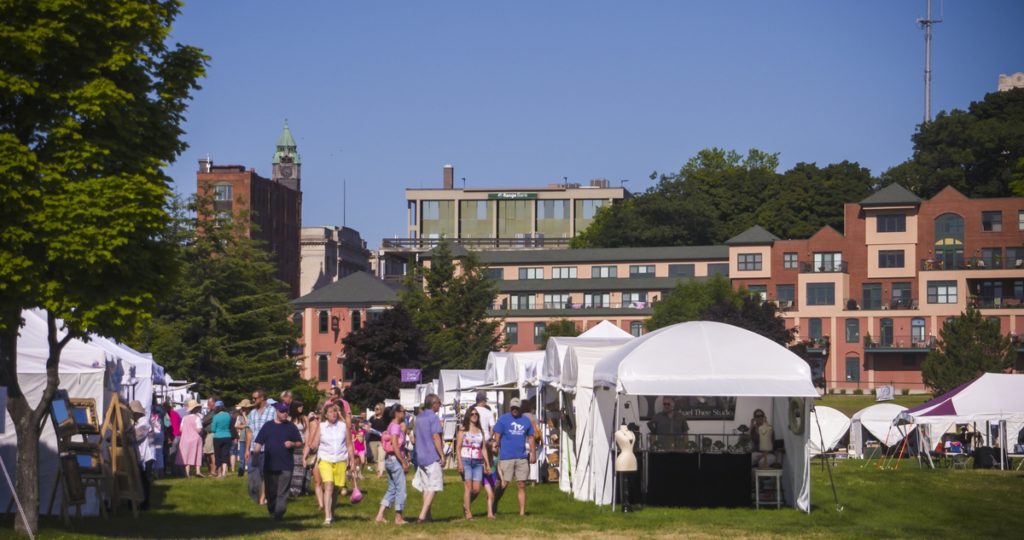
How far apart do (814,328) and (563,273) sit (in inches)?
1051

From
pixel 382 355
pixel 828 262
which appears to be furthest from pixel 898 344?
pixel 382 355

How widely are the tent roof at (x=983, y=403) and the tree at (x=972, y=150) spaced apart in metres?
79.2

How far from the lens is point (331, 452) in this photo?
20.4 metres

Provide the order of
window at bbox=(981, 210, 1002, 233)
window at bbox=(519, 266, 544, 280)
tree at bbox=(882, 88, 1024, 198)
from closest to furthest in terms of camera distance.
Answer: window at bbox=(981, 210, 1002, 233)
tree at bbox=(882, 88, 1024, 198)
window at bbox=(519, 266, 544, 280)

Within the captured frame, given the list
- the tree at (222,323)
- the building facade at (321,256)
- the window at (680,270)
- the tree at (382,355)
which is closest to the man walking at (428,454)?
the tree at (222,323)

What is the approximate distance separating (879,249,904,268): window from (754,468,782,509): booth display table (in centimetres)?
8713

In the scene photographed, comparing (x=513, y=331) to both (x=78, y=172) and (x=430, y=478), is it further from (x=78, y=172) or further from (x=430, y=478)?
(x=78, y=172)

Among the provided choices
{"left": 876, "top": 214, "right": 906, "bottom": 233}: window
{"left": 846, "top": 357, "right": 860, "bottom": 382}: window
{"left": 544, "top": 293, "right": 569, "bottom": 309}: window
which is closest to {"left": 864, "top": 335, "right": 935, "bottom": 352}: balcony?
{"left": 846, "top": 357, "right": 860, "bottom": 382}: window

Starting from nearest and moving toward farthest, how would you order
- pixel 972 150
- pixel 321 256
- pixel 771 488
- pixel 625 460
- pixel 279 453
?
pixel 279 453 < pixel 625 460 < pixel 771 488 < pixel 972 150 < pixel 321 256

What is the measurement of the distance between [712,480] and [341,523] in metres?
6.49

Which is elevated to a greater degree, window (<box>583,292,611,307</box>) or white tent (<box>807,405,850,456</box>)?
Result: window (<box>583,292,611,307</box>)

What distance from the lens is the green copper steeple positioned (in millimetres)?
186250

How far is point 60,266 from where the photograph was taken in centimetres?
1675

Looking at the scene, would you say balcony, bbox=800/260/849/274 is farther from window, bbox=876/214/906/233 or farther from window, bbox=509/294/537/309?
window, bbox=509/294/537/309
